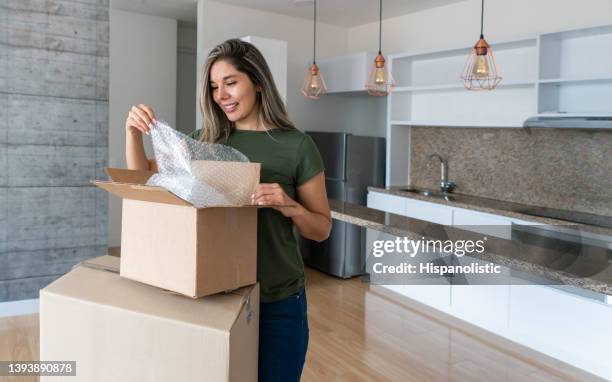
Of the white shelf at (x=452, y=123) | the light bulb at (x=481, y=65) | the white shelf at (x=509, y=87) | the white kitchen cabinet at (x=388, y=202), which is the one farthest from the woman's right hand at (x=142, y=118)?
the white kitchen cabinet at (x=388, y=202)

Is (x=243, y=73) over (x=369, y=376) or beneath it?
over

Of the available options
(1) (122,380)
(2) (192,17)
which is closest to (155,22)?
(2) (192,17)

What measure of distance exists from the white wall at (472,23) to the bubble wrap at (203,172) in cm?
344

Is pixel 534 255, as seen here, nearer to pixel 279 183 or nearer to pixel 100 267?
pixel 279 183

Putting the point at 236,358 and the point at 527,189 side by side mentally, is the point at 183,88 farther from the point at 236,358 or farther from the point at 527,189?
the point at 236,358

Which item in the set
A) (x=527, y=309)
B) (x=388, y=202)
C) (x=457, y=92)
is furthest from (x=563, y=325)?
(x=457, y=92)

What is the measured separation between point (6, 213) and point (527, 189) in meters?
3.98

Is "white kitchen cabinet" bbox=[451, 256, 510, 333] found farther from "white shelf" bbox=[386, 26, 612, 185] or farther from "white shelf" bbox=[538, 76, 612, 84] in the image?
"white shelf" bbox=[538, 76, 612, 84]

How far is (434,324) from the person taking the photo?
3.93m

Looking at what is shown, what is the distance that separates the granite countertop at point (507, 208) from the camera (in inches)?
137

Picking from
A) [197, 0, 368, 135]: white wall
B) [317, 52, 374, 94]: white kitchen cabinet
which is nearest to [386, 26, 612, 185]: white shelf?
[317, 52, 374, 94]: white kitchen cabinet

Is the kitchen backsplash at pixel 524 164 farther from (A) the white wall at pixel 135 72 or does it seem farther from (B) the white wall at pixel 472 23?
(A) the white wall at pixel 135 72

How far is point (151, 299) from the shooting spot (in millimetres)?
1074

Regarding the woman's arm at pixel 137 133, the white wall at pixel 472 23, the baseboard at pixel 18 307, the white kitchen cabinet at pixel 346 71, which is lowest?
the baseboard at pixel 18 307
